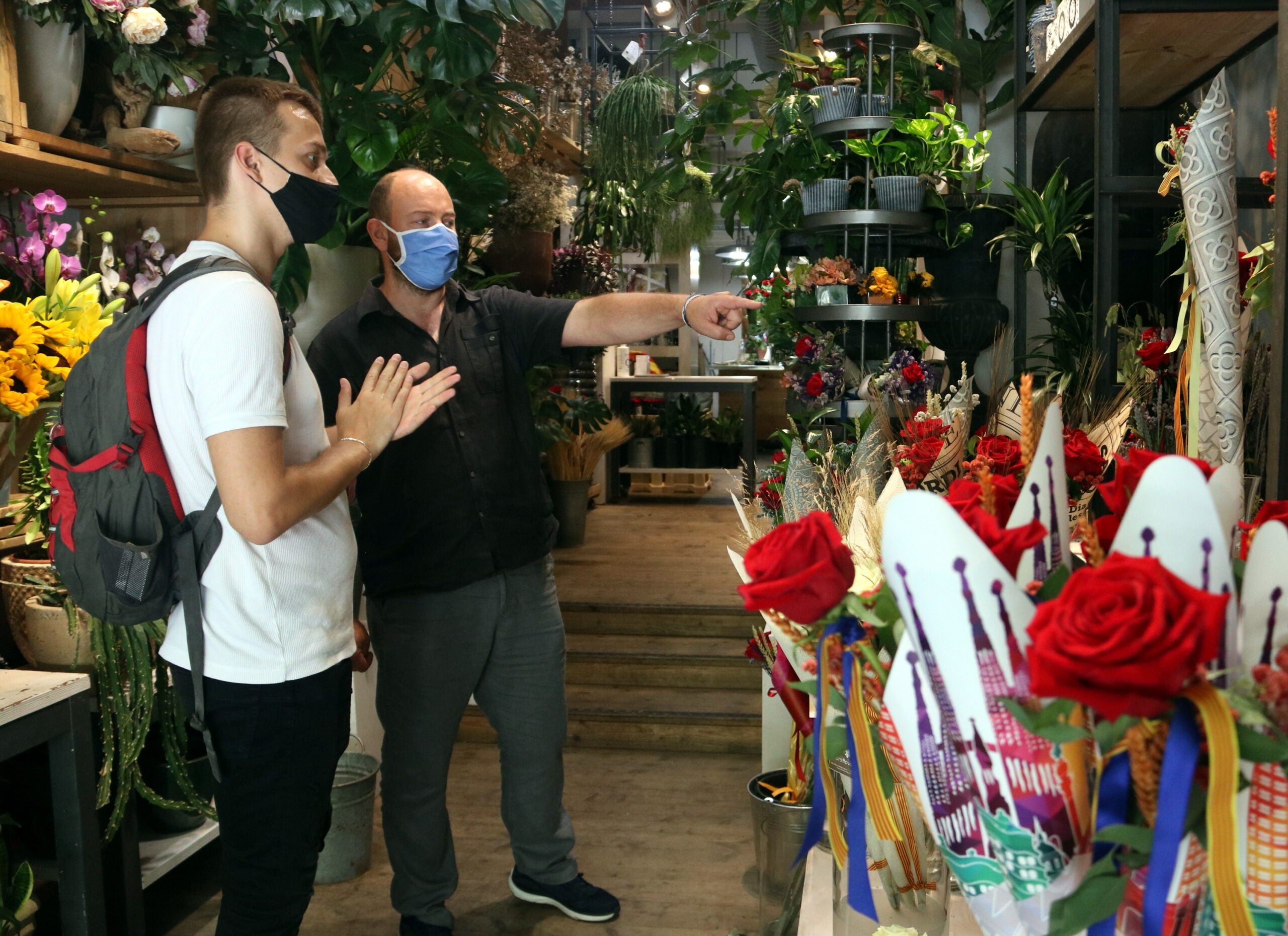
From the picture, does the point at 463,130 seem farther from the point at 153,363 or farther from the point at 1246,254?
the point at 1246,254

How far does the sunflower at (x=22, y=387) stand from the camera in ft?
5.95

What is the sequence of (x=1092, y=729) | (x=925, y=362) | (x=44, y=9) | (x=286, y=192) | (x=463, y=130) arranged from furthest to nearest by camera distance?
(x=463, y=130) → (x=925, y=362) → (x=44, y=9) → (x=286, y=192) → (x=1092, y=729)

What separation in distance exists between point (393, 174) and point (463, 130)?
27.7 inches

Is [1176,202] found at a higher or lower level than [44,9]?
lower

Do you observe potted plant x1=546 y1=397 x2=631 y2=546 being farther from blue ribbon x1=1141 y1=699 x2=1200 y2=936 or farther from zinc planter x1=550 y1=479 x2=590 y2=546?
blue ribbon x1=1141 y1=699 x2=1200 y2=936

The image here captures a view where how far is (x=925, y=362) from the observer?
2.77 m

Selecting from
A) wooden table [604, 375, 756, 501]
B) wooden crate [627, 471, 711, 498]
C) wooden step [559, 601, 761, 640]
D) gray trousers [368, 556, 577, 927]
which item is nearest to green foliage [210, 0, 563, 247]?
gray trousers [368, 556, 577, 927]

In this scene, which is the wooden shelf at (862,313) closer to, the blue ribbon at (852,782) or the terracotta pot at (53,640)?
the terracotta pot at (53,640)

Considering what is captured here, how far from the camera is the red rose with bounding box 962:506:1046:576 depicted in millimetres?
688

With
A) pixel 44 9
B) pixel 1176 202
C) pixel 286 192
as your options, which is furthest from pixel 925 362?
pixel 44 9

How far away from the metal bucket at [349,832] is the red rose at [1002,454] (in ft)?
6.90

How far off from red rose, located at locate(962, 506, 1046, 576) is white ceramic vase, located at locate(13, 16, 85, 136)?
2.26 metres

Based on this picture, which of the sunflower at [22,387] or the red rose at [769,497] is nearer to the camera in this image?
the sunflower at [22,387]

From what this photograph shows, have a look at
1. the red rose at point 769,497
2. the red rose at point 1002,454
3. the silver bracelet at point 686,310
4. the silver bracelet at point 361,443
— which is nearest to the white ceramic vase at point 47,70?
the silver bracelet at point 361,443
